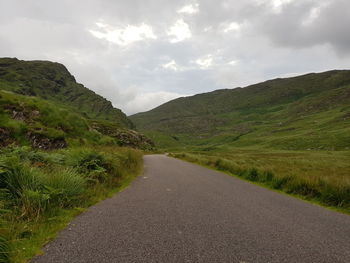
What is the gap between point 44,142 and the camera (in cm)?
1506

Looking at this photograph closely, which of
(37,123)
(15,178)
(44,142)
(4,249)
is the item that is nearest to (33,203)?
(15,178)

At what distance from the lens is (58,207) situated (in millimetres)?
5277

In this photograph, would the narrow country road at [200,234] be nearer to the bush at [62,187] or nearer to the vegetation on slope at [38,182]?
the vegetation on slope at [38,182]

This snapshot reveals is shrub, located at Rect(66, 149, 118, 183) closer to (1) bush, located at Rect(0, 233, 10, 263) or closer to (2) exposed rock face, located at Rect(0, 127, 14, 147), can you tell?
(1) bush, located at Rect(0, 233, 10, 263)

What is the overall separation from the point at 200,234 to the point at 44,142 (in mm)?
14956

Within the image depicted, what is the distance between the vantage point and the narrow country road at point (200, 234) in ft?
11.8

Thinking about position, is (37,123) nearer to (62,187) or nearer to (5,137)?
(5,137)

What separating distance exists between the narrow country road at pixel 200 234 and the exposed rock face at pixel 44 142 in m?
10.8

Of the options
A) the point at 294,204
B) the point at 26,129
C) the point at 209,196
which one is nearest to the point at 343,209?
the point at 294,204

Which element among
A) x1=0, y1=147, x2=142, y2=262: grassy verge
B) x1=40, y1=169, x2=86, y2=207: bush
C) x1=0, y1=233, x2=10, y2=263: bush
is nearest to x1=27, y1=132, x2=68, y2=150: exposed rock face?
x1=0, y1=147, x2=142, y2=262: grassy verge

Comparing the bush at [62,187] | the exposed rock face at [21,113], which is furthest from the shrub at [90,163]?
the exposed rock face at [21,113]

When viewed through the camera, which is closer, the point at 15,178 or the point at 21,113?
the point at 15,178

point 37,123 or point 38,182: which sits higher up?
point 37,123

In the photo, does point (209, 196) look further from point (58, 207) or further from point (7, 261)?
point (7, 261)
